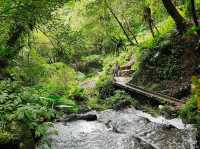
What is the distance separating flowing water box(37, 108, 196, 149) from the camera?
8.84m

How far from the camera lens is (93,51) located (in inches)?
1676

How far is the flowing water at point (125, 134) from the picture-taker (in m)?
8.84

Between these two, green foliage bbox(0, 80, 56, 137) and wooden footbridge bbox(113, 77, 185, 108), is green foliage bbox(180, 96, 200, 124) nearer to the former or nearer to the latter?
wooden footbridge bbox(113, 77, 185, 108)

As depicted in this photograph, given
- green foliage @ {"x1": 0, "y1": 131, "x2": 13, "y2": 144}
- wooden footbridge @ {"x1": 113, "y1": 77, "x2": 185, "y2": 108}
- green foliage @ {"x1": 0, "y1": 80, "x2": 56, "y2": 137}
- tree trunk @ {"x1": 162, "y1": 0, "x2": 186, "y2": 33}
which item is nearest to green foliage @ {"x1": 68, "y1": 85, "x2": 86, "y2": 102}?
wooden footbridge @ {"x1": 113, "y1": 77, "x2": 185, "y2": 108}

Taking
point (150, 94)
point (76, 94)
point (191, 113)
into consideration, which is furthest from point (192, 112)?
point (76, 94)

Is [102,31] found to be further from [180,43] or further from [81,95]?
[180,43]

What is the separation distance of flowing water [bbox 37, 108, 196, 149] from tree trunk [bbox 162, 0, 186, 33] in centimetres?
453

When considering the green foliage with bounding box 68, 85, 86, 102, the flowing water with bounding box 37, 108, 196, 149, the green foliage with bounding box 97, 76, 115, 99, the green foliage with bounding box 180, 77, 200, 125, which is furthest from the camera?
the green foliage with bounding box 68, 85, 86, 102

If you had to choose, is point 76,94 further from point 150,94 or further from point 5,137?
point 5,137

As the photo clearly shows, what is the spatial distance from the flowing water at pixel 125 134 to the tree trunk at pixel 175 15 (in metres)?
4.53

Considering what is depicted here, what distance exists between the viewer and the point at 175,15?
48.9 ft

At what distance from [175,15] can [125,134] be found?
693cm

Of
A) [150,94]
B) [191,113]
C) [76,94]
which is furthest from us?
[76,94]

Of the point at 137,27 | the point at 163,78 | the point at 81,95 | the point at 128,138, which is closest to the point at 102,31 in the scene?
the point at 137,27
